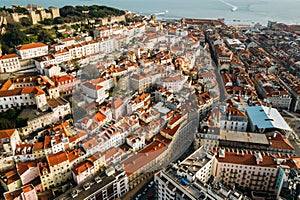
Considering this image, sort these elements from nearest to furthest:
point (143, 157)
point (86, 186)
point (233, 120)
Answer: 1. point (86, 186)
2. point (143, 157)
3. point (233, 120)

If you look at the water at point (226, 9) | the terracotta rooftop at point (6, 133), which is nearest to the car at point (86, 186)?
the terracotta rooftop at point (6, 133)

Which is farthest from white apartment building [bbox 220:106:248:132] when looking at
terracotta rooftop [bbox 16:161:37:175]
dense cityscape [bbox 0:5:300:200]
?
terracotta rooftop [bbox 16:161:37:175]

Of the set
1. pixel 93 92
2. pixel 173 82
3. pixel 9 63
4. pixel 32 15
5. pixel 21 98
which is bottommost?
pixel 21 98

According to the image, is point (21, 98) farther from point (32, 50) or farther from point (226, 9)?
point (226, 9)

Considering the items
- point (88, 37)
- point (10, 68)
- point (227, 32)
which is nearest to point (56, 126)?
point (10, 68)

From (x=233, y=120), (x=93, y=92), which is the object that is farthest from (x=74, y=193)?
(x=233, y=120)

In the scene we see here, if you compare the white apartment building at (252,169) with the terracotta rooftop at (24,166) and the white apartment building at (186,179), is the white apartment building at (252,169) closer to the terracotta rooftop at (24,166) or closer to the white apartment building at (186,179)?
the white apartment building at (186,179)

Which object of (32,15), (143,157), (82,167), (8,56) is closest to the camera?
(82,167)

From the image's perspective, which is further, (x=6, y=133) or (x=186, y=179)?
(x=6, y=133)

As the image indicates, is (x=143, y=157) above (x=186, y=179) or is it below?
below
